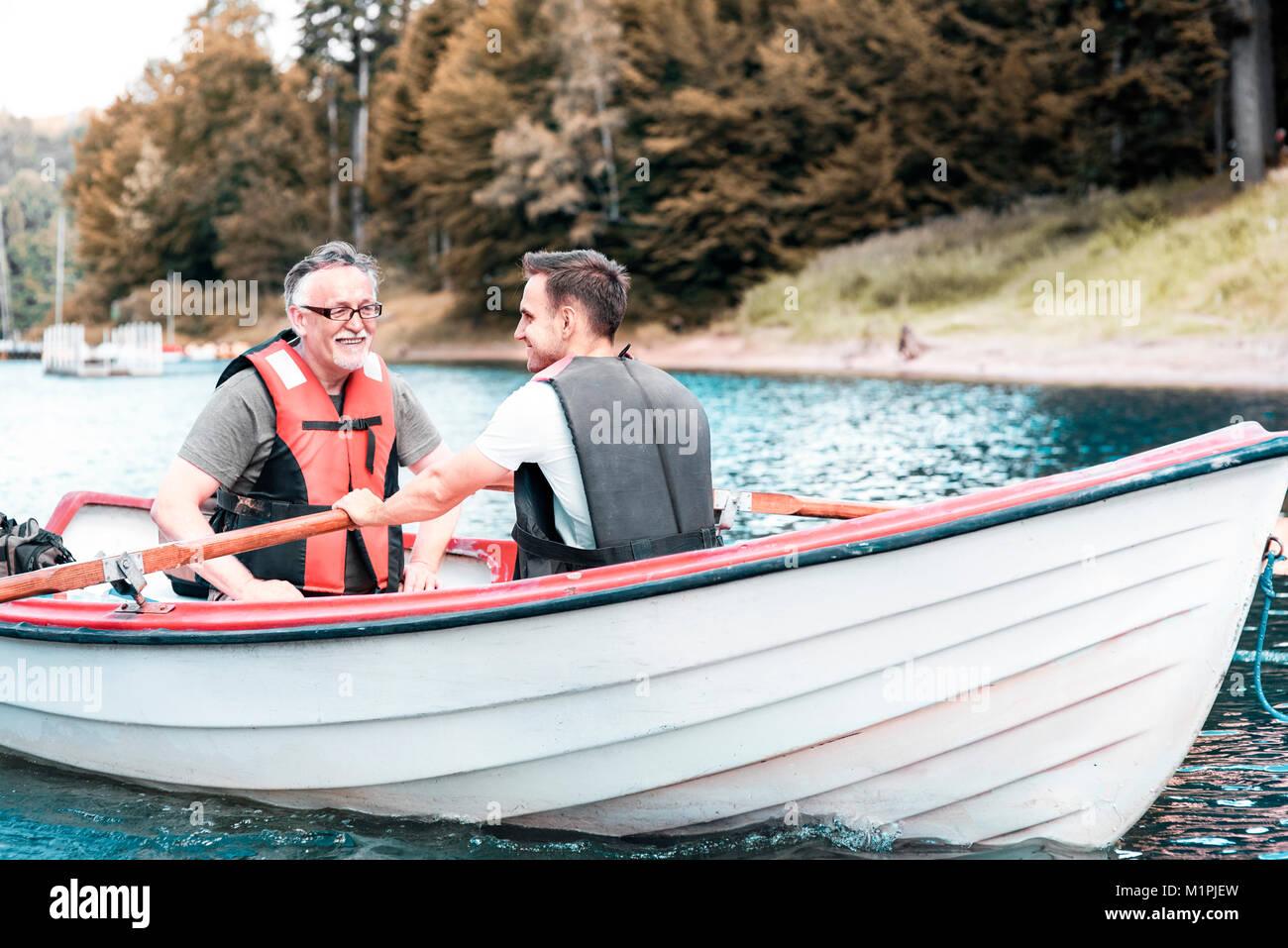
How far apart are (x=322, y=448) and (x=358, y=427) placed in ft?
0.47

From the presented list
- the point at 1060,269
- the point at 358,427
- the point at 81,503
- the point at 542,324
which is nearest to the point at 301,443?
the point at 358,427

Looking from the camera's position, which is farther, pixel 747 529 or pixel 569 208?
pixel 569 208

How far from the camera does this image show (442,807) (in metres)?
3.97

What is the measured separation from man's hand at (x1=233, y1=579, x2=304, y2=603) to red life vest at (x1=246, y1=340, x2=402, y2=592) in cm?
9

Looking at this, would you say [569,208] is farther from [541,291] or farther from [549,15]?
[541,291]

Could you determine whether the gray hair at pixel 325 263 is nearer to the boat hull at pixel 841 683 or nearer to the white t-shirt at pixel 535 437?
the white t-shirt at pixel 535 437

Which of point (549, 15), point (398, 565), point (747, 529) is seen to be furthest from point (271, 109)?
point (398, 565)

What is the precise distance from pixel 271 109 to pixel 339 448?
4863cm

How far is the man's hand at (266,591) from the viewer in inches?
158

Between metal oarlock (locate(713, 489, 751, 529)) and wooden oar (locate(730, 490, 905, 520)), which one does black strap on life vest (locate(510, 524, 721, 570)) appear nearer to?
metal oarlock (locate(713, 489, 751, 529))

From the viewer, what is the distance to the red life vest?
159 inches

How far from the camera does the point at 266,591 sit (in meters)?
4.05

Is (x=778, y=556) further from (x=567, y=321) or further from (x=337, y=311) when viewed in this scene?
(x=337, y=311)
